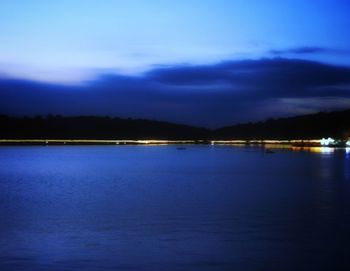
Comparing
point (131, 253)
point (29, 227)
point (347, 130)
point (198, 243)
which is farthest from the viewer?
point (347, 130)

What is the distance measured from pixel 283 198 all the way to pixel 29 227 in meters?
13.4

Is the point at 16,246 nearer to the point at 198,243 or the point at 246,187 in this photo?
the point at 198,243

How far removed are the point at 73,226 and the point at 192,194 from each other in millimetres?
12170

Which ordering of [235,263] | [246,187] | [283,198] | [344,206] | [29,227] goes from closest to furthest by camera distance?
[235,263]
[29,227]
[344,206]
[283,198]
[246,187]

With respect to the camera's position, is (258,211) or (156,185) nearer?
(258,211)

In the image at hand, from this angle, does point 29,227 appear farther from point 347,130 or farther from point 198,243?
point 347,130

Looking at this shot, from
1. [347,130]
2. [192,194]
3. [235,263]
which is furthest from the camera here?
[347,130]

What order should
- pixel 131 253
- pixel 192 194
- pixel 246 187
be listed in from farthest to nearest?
pixel 246 187
pixel 192 194
pixel 131 253

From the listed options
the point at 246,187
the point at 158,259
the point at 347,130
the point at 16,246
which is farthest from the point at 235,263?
the point at 347,130

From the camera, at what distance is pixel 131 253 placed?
14.3 m

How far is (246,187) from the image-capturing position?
34781 millimetres

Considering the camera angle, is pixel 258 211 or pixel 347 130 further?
pixel 347 130

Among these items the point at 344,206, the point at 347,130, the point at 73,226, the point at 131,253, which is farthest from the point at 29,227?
the point at 347,130

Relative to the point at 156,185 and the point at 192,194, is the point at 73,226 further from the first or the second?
the point at 156,185
